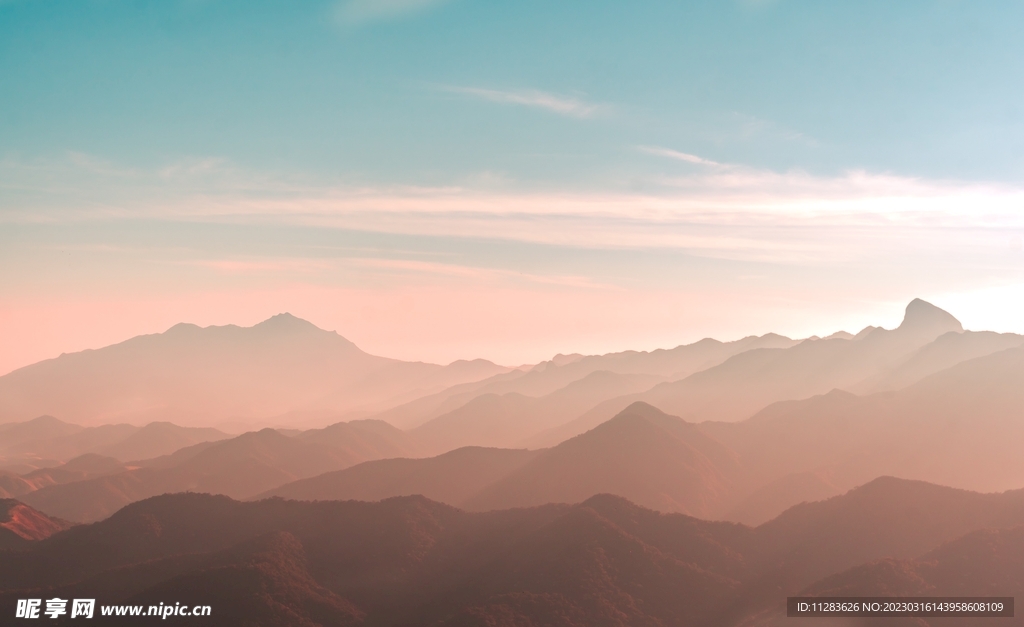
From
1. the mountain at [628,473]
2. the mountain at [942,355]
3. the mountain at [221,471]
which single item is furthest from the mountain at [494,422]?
the mountain at [942,355]

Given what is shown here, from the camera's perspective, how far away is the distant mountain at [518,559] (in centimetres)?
3762

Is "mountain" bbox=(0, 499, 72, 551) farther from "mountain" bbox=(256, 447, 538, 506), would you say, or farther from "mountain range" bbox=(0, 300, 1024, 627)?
"mountain" bbox=(256, 447, 538, 506)

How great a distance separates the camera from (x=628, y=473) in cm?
8231

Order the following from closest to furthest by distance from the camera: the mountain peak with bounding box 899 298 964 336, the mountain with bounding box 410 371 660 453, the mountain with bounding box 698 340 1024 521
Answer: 1. the mountain with bounding box 698 340 1024 521
2. the mountain with bounding box 410 371 660 453
3. the mountain peak with bounding box 899 298 964 336

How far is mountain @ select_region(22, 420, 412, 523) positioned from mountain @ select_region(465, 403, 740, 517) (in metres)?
41.9

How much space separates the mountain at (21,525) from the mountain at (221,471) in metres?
23.0

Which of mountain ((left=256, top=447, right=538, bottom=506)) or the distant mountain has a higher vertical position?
mountain ((left=256, top=447, right=538, bottom=506))

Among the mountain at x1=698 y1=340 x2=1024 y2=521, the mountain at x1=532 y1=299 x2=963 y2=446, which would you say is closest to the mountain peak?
the mountain at x1=532 y1=299 x2=963 y2=446

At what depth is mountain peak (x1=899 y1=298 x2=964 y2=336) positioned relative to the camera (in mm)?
181750

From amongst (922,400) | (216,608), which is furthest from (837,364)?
(216,608)

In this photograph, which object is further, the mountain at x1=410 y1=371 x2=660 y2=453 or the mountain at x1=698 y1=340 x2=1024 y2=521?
the mountain at x1=410 y1=371 x2=660 y2=453

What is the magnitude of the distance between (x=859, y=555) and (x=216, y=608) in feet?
134

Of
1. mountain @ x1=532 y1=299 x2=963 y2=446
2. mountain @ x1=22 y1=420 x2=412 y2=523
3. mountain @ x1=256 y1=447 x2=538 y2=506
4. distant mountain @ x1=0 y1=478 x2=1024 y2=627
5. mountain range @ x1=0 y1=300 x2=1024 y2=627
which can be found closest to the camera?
distant mountain @ x1=0 y1=478 x2=1024 y2=627

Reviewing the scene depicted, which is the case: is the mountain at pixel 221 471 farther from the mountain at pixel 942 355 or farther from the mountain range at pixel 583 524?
the mountain at pixel 942 355
